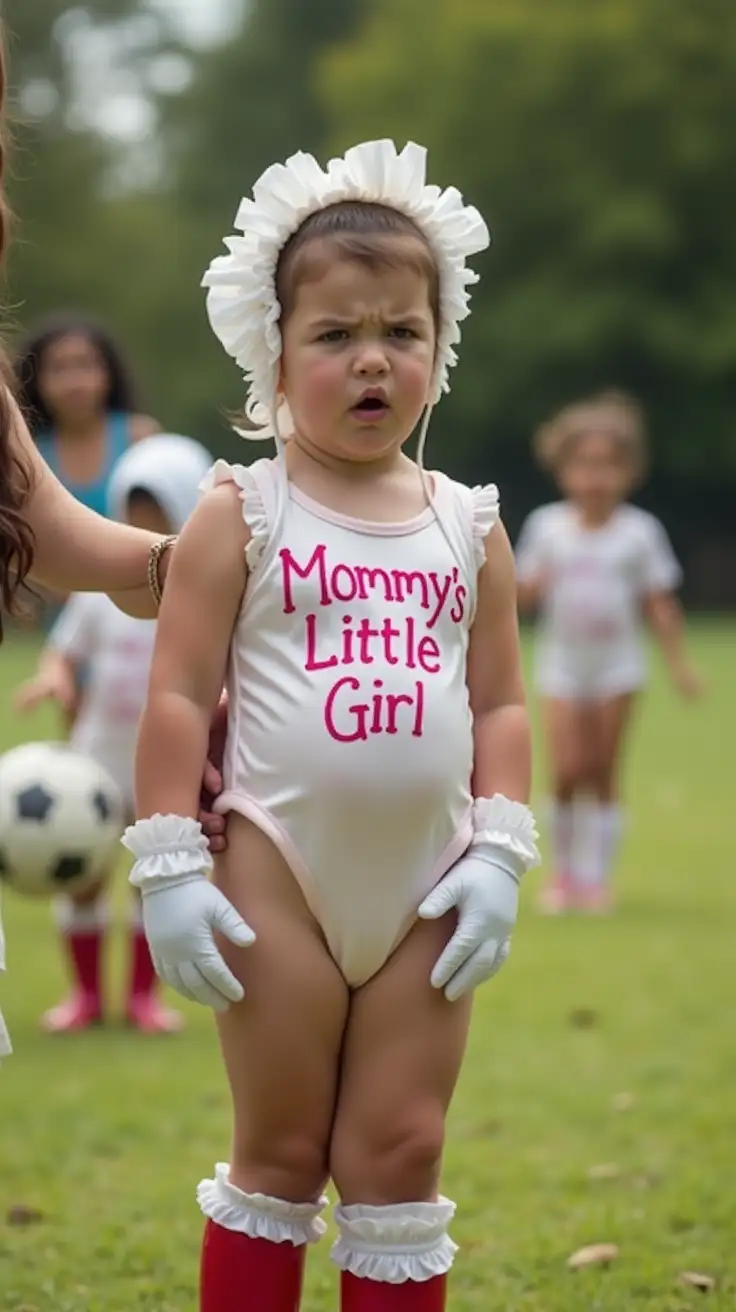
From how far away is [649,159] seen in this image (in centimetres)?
4259

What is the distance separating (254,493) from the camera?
329 cm

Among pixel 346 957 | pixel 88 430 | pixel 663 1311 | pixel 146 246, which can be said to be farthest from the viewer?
pixel 146 246

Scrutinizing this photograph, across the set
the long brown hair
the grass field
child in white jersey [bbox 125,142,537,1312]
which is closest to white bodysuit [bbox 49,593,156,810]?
the grass field

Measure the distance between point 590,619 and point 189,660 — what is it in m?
6.66

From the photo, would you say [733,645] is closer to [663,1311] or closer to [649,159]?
[649,159]

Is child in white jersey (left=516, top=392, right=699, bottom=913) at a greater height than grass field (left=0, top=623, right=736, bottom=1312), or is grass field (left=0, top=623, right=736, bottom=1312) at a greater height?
child in white jersey (left=516, top=392, right=699, bottom=913)

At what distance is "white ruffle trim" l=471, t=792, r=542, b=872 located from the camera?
329 cm

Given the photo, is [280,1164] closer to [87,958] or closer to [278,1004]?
[278,1004]

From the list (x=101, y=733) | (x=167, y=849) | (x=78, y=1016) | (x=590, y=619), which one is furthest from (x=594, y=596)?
(x=167, y=849)

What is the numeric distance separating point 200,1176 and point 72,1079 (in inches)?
44.5

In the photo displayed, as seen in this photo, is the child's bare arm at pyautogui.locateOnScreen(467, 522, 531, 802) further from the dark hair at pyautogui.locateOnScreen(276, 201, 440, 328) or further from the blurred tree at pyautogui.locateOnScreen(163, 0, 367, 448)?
the blurred tree at pyautogui.locateOnScreen(163, 0, 367, 448)

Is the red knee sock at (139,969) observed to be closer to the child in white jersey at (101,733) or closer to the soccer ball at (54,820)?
A: the child in white jersey at (101,733)

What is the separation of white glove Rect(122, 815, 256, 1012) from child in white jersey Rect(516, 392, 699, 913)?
643 cm

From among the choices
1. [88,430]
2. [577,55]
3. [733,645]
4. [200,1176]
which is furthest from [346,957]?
[577,55]
